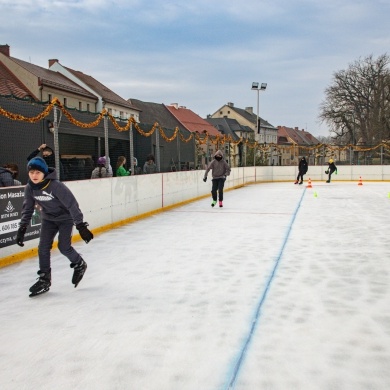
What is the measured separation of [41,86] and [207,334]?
3051 centimetres

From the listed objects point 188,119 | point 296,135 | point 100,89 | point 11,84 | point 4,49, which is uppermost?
point 4,49

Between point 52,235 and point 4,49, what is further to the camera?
point 4,49

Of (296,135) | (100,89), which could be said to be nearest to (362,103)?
(100,89)

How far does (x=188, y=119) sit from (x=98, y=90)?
938 inches

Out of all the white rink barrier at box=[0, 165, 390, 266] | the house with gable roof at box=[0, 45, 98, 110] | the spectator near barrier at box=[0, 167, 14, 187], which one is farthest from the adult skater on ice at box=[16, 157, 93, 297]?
the house with gable roof at box=[0, 45, 98, 110]

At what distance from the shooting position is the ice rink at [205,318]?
2.91 meters

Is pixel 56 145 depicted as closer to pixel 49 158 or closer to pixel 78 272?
pixel 49 158

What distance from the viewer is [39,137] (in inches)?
415

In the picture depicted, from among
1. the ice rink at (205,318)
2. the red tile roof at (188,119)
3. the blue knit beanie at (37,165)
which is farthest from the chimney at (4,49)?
the blue knit beanie at (37,165)

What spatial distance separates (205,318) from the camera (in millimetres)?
4000

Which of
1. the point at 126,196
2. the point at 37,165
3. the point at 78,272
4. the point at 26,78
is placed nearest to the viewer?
the point at 37,165

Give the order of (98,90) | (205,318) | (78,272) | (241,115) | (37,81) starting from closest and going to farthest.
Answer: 1. (205,318)
2. (78,272)
3. (37,81)
4. (98,90)
5. (241,115)

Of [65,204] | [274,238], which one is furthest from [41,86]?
[65,204]

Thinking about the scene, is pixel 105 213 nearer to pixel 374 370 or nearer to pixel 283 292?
pixel 283 292
